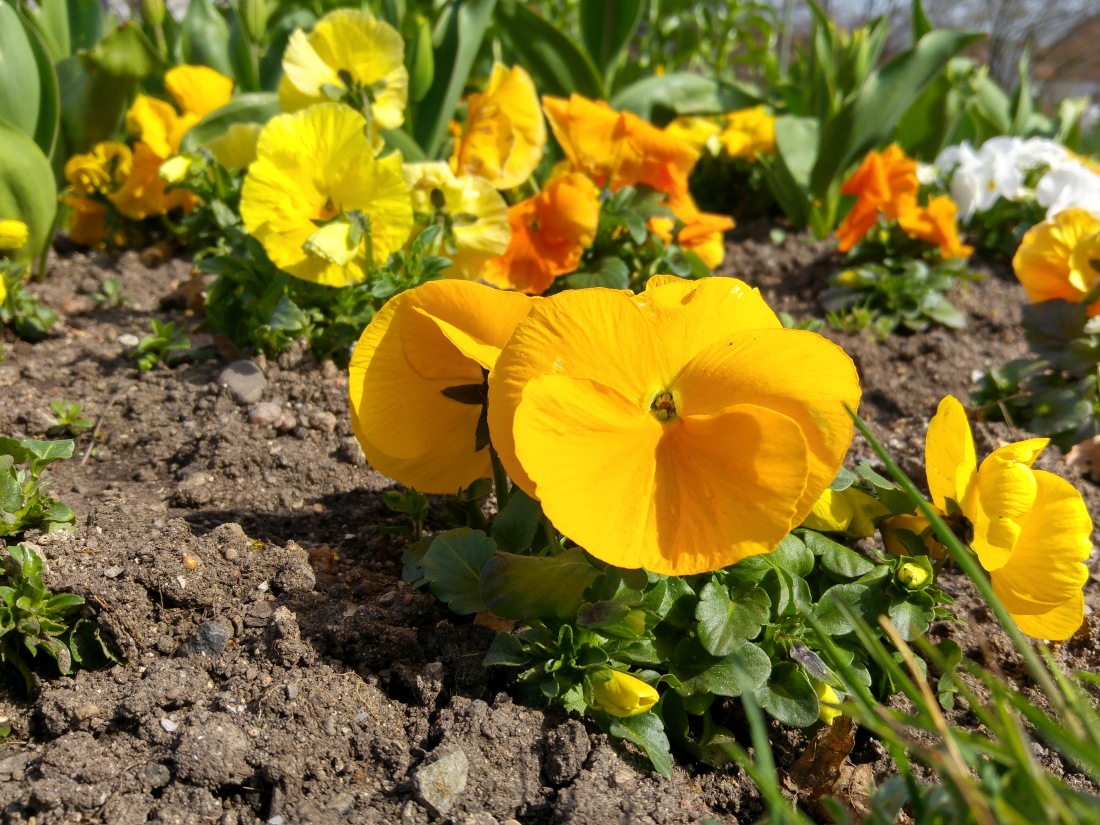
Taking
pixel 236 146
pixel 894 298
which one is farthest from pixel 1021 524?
pixel 236 146

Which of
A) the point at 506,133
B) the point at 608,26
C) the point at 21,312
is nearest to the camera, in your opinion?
the point at 21,312

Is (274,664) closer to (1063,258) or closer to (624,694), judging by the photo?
(624,694)

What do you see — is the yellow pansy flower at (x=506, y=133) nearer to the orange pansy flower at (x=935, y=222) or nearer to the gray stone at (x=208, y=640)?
the orange pansy flower at (x=935, y=222)

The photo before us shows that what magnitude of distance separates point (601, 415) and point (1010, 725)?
19.9 inches

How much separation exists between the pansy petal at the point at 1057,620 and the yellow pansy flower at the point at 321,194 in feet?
4.43

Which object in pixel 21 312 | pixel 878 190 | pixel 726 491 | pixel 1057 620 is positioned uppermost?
pixel 726 491

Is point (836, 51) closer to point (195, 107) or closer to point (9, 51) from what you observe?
point (195, 107)

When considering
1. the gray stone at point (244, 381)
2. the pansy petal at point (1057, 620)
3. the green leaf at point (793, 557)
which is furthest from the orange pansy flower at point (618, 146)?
the pansy petal at point (1057, 620)

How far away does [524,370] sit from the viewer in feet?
3.40

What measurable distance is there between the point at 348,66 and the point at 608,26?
1580mm

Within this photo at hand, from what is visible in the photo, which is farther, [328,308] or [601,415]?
[328,308]

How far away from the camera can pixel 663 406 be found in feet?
3.57

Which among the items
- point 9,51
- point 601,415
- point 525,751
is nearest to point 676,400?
point 601,415

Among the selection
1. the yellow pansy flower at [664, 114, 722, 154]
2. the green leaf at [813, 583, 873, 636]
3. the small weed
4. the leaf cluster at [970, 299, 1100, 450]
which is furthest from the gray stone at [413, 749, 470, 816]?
the yellow pansy flower at [664, 114, 722, 154]
